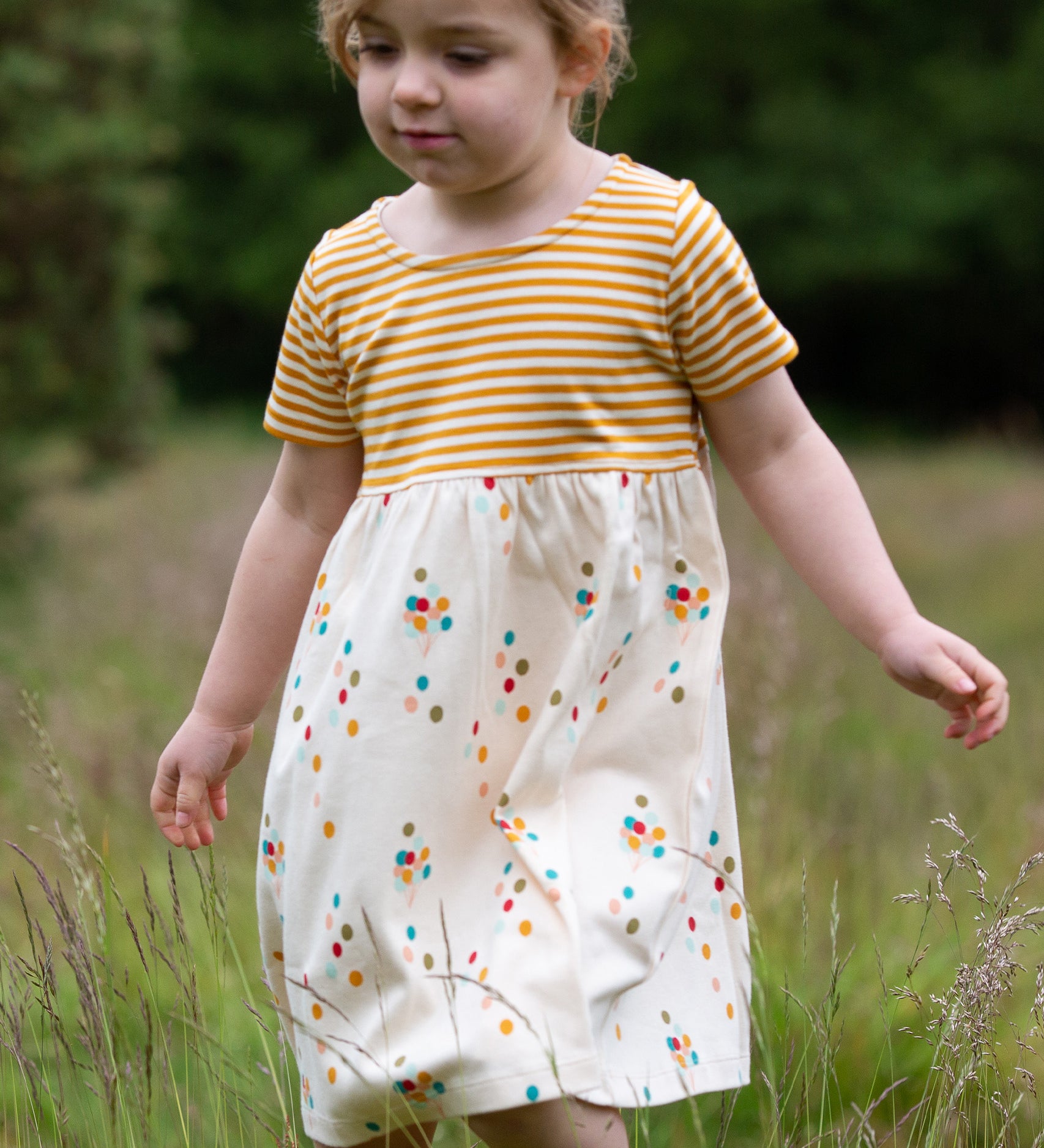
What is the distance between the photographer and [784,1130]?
2008 mm

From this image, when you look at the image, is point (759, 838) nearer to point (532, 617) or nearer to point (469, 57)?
point (532, 617)

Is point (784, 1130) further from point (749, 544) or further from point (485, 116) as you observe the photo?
point (749, 544)

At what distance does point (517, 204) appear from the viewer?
168 centimetres

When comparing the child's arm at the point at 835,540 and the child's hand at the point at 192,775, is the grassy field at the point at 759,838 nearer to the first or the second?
the child's hand at the point at 192,775

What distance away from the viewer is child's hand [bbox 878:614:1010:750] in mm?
1540

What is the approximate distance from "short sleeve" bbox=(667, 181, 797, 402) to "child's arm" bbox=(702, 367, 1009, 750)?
30 millimetres

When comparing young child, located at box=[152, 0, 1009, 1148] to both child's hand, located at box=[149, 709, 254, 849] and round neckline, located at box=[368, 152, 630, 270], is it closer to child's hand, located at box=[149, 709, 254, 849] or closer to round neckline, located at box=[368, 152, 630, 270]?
round neckline, located at box=[368, 152, 630, 270]

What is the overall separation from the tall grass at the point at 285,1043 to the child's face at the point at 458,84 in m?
0.86

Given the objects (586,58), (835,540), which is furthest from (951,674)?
(586,58)

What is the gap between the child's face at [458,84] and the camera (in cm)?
155

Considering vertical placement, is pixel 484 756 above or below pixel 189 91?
below

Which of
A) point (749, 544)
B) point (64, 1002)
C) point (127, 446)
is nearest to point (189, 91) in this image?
point (127, 446)

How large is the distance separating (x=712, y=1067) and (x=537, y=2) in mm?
1183

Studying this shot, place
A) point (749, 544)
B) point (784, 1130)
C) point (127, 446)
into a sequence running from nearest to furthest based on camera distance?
point (784, 1130)
point (749, 544)
point (127, 446)
